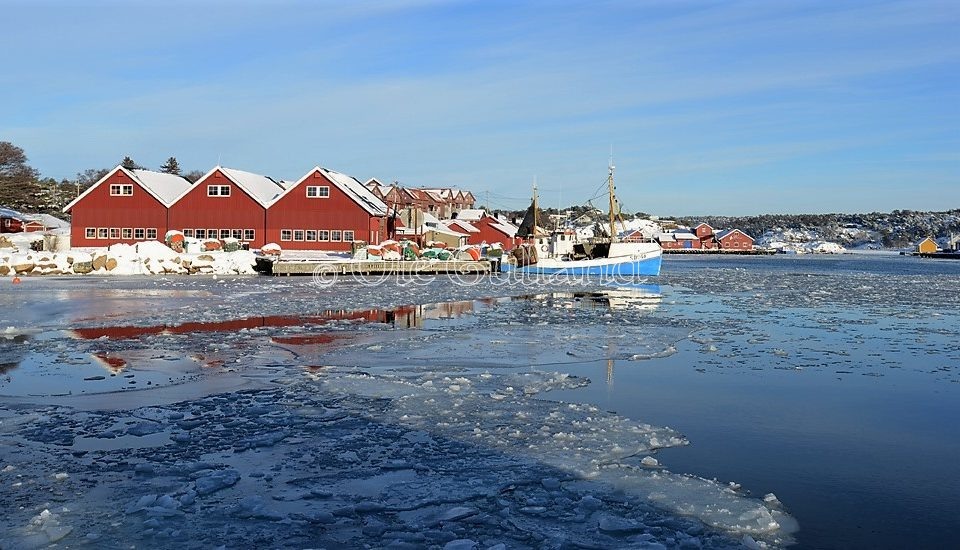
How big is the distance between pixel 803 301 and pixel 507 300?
40.5 feet

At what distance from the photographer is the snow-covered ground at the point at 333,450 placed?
630 cm

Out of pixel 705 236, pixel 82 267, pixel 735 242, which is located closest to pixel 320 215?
pixel 82 267

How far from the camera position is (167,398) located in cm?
1095

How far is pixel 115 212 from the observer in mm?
62562

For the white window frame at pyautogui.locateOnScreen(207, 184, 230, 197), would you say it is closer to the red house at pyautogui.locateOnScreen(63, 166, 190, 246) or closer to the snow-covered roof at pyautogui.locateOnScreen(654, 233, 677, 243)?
the red house at pyautogui.locateOnScreen(63, 166, 190, 246)

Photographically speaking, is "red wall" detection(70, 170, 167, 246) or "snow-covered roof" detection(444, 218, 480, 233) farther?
"snow-covered roof" detection(444, 218, 480, 233)

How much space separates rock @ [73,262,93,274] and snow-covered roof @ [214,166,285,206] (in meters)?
15.7

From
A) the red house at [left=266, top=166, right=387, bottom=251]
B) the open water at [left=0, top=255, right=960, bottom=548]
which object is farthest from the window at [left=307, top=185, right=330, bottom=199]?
the open water at [left=0, top=255, right=960, bottom=548]

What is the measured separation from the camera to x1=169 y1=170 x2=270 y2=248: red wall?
6147cm

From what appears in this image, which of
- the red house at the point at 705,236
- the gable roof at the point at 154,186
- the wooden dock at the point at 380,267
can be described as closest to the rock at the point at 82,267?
the wooden dock at the point at 380,267

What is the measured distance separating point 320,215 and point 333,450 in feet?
177

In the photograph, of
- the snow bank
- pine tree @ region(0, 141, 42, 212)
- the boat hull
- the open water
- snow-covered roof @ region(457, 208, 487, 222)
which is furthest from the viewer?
snow-covered roof @ region(457, 208, 487, 222)

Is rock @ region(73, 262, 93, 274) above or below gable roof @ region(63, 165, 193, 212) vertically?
below

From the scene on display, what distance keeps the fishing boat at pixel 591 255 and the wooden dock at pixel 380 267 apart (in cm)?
501
